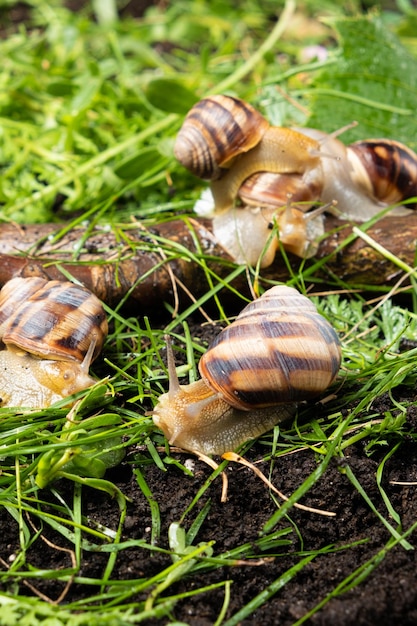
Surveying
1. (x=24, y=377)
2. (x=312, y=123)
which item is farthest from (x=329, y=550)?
(x=312, y=123)

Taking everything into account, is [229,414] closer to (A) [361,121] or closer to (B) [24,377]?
(B) [24,377]

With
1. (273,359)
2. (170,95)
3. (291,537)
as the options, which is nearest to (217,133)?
(170,95)

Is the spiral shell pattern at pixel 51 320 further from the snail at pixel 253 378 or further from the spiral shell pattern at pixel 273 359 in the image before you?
the spiral shell pattern at pixel 273 359

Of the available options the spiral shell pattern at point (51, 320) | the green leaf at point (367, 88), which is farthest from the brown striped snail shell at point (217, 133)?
the spiral shell pattern at point (51, 320)

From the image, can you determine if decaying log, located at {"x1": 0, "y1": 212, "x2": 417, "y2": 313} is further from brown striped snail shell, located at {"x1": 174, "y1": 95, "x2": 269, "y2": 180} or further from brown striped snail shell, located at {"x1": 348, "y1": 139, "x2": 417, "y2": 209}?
brown striped snail shell, located at {"x1": 174, "y1": 95, "x2": 269, "y2": 180}

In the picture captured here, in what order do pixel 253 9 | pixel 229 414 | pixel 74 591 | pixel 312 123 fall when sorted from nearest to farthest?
pixel 74 591, pixel 229 414, pixel 312 123, pixel 253 9

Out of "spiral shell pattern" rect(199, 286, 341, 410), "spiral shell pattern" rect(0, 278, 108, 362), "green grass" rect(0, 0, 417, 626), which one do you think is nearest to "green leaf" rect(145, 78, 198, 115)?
"green grass" rect(0, 0, 417, 626)
